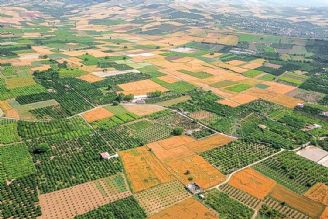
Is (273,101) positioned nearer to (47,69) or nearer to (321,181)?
(321,181)

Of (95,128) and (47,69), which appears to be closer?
(95,128)

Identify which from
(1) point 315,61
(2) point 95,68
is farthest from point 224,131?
(1) point 315,61

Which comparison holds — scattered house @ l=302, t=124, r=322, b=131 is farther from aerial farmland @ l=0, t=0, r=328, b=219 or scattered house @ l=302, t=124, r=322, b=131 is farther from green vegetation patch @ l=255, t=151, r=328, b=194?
green vegetation patch @ l=255, t=151, r=328, b=194

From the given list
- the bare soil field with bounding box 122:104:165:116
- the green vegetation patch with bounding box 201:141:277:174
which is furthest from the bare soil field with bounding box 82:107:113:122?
the green vegetation patch with bounding box 201:141:277:174

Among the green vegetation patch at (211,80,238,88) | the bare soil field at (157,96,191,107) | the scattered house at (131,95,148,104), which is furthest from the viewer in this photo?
the green vegetation patch at (211,80,238,88)

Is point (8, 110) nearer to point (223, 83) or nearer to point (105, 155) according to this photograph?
point (105, 155)

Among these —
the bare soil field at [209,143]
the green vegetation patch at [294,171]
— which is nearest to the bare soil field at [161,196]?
the bare soil field at [209,143]

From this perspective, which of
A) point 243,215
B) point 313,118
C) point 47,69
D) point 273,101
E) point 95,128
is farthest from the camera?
point 47,69
